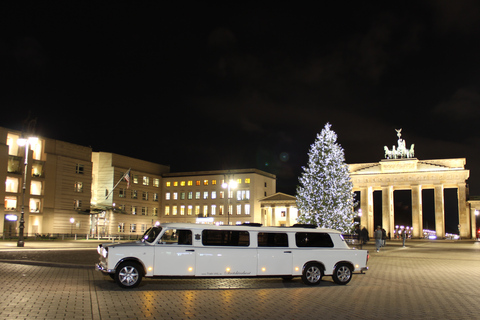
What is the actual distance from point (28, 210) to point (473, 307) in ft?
199

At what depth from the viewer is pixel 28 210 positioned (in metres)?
62.1

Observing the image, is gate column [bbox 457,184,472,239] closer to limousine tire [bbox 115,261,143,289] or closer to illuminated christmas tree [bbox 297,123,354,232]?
illuminated christmas tree [bbox 297,123,354,232]

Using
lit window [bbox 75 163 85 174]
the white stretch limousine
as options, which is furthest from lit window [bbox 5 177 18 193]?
the white stretch limousine

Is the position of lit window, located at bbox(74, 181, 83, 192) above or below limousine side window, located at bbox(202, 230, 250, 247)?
above

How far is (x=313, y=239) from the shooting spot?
15.6m

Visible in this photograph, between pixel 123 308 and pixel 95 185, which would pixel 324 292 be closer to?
pixel 123 308

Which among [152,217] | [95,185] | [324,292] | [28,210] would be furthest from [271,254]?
[152,217]

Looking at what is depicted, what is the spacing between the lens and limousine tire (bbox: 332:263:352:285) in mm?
15398

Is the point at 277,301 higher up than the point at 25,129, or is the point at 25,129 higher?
the point at 25,129

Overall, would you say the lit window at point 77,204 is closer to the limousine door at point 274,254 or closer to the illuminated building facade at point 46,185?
the illuminated building facade at point 46,185

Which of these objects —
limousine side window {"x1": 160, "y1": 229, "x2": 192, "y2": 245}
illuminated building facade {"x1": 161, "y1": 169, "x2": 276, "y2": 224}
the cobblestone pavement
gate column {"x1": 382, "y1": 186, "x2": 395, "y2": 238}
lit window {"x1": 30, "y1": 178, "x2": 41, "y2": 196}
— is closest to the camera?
the cobblestone pavement

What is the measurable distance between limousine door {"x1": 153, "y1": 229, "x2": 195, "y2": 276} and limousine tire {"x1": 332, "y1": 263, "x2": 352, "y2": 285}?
4.75 meters

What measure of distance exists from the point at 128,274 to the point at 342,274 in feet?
22.3

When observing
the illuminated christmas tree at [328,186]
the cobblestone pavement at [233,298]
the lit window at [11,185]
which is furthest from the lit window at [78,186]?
the cobblestone pavement at [233,298]
